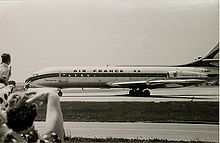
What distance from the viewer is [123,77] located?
1728cm

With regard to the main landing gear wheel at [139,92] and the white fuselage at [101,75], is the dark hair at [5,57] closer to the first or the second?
the white fuselage at [101,75]

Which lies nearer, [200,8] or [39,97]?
[39,97]

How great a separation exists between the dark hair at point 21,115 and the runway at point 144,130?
147 inches

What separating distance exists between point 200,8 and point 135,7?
777 mm

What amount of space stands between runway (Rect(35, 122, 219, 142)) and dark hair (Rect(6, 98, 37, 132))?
147 inches

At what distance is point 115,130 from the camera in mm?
5410

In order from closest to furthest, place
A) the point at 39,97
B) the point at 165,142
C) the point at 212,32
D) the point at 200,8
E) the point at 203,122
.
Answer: the point at 39,97 < the point at 212,32 < the point at 200,8 < the point at 165,142 < the point at 203,122

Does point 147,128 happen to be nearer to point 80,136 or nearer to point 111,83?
point 80,136

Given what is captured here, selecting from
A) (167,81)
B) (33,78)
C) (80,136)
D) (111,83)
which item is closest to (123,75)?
(111,83)

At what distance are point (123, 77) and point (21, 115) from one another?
16324 millimetres

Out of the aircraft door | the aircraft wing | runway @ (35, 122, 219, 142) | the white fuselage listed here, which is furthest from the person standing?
the aircraft wing

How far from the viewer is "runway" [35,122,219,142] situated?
484 centimetres

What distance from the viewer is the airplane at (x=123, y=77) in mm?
16625

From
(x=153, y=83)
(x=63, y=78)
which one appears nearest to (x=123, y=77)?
(x=153, y=83)
